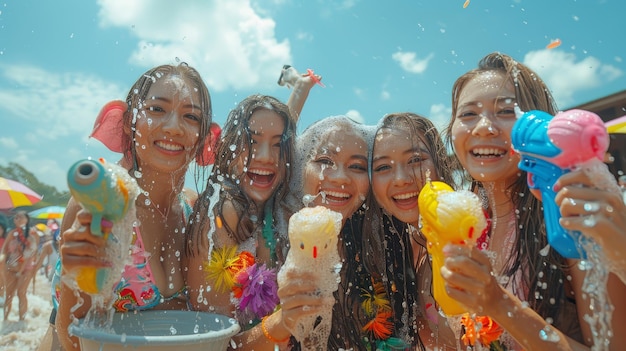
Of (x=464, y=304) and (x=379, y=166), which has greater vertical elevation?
(x=379, y=166)

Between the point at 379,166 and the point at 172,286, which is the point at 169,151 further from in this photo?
the point at 379,166

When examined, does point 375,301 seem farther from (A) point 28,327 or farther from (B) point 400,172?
(A) point 28,327

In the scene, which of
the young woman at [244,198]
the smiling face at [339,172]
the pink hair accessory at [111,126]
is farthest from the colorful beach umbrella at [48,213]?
the smiling face at [339,172]

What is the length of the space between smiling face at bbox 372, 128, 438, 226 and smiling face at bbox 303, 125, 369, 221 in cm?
11

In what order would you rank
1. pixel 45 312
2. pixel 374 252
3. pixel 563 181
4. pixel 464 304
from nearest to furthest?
pixel 563 181 < pixel 464 304 < pixel 374 252 < pixel 45 312

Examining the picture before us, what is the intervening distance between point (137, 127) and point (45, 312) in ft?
25.7

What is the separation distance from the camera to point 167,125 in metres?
3.14

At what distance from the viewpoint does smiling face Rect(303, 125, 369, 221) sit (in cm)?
328

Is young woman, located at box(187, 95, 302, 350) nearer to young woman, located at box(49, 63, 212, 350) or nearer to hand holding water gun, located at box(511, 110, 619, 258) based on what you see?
young woman, located at box(49, 63, 212, 350)

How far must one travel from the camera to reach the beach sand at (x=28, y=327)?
6.71 m

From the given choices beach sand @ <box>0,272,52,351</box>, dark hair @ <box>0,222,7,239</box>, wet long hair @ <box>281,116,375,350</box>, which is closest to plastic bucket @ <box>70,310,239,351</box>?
wet long hair @ <box>281,116,375,350</box>

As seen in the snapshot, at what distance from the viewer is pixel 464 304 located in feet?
6.20

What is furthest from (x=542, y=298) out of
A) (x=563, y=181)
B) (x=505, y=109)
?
(x=505, y=109)

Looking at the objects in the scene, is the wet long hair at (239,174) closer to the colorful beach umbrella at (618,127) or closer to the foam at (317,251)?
the foam at (317,251)
